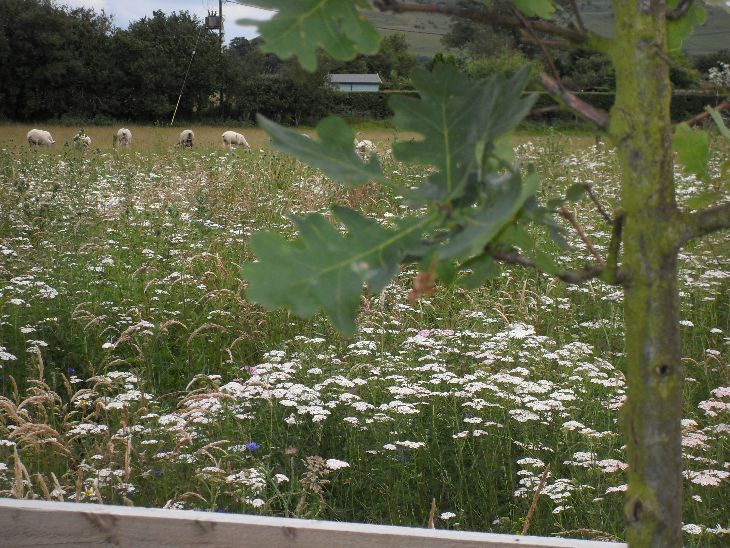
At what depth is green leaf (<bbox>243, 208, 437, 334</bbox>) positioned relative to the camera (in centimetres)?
67

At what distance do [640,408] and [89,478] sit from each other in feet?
7.18

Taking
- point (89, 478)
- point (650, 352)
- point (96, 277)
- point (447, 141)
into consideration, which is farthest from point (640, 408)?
point (96, 277)

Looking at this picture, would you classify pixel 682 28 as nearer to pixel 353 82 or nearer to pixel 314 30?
pixel 314 30

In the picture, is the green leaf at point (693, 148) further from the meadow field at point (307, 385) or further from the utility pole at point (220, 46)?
the utility pole at point (220, 46)

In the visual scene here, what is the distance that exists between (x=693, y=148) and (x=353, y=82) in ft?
102

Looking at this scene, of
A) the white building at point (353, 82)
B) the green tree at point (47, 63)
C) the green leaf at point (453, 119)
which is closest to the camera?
the green leaf at point (453, 119)

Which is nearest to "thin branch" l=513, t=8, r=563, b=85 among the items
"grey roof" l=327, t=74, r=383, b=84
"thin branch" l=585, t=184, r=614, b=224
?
"thin branch" l=585, t=184, r=614, b=224

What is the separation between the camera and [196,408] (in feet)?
9.30

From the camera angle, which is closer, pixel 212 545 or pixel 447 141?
pixel 447 141

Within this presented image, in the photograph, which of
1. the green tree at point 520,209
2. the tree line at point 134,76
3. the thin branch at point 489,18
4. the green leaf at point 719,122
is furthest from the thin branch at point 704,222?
the tree line at point 134,76

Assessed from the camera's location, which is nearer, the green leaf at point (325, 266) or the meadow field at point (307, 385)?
the green leaf at point (325, 266)

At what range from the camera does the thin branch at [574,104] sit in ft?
2.54

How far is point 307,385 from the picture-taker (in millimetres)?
3350

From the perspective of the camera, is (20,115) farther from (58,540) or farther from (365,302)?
(58,540)
